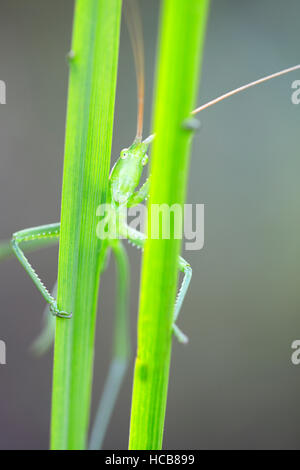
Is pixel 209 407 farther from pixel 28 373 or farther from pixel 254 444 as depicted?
pixel 28 373

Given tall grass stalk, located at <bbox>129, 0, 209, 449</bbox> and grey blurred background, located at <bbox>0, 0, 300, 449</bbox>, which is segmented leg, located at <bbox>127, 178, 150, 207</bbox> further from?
grey blurred background, located at <bbox>0, 0, 300, 449</bbox>

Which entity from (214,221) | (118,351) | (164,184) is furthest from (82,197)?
(214,221)

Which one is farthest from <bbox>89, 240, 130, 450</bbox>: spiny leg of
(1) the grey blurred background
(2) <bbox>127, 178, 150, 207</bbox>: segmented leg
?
(1) the grey blurred background

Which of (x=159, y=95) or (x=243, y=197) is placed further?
(x=243, y=197)

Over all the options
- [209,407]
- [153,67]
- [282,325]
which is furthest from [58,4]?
[209,407]


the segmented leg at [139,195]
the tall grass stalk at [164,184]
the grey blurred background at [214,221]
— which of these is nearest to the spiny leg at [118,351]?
the segmented leg at [139,195]
